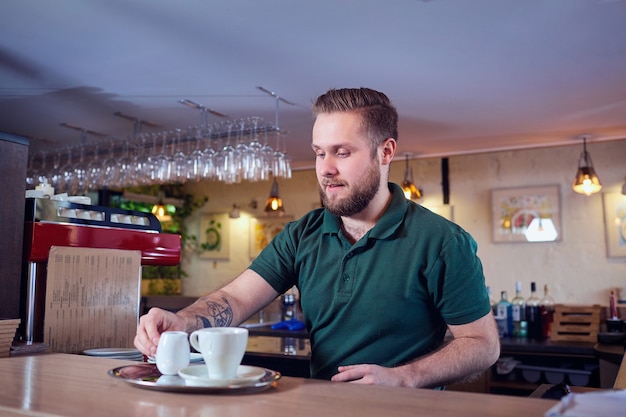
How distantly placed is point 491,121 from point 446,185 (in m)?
1.58

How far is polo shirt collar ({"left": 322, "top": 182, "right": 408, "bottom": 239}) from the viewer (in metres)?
1.60

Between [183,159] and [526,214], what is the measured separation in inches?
135

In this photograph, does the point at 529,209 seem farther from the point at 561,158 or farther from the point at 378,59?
the point at 378,59

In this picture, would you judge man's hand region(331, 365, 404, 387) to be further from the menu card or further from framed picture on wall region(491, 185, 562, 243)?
framed picture on wall region(491, 185, 562, 243)

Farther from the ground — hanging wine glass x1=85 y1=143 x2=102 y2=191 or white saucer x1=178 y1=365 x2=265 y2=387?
hanging wine glass x1=85 y1=143 x2=102 y2=191

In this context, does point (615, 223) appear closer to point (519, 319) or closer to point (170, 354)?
point (519, 319)

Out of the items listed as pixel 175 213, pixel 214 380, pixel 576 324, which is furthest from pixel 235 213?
pixel 214 380

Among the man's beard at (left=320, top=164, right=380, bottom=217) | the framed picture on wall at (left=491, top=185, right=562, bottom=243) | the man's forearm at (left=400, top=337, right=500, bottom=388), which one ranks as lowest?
the man's forearm at (left=400, top=337, right=500, bottom=388)

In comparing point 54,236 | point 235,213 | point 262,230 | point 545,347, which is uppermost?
point 235,213

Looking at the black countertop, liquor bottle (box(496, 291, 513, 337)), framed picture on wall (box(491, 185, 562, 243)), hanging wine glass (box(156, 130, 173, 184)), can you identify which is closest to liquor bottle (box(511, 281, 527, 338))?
liquor bottle (box(496, 291, 513, 337))

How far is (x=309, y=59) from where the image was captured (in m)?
3.52

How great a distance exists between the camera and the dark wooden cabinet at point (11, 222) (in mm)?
1856

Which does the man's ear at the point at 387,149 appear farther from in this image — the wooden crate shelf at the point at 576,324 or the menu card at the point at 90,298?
the wooden crate shelf at the point at 576,324

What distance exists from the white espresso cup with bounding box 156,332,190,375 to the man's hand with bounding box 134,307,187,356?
0.46 ft
